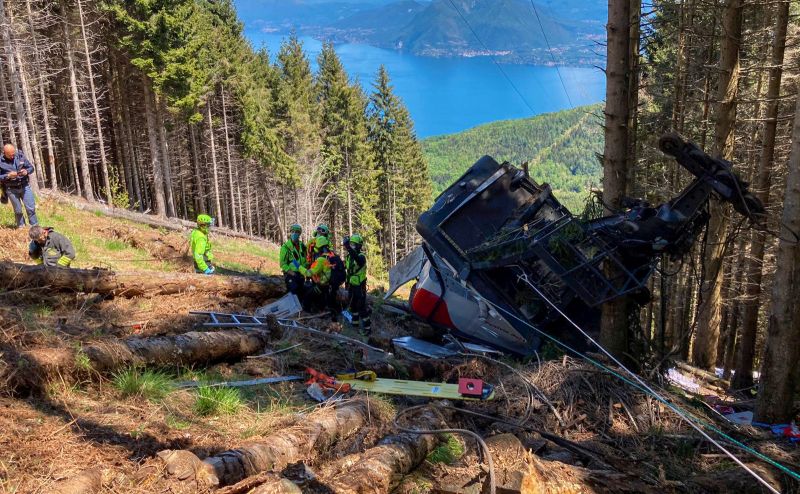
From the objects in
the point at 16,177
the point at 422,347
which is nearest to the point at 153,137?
the point at 16,177

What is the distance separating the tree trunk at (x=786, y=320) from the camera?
6285 millimetres

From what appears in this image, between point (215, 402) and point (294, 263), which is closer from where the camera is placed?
point (215, 402)

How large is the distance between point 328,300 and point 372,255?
3278 cm

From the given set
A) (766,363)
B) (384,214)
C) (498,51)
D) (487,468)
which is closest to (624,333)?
(766,363)

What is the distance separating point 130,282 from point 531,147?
128814 millimetres

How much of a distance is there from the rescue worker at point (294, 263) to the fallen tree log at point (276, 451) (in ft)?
18.1

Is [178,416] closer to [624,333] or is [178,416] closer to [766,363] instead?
[624,333]

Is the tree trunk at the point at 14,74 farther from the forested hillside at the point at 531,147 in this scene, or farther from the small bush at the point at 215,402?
the forested hillside at the point at 531,147

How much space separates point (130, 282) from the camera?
860cm

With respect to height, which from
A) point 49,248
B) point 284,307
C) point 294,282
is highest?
point 49,248

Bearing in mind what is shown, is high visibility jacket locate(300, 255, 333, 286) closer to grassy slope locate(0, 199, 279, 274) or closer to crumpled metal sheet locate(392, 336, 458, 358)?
crumpled metal sheet locate(392, 336, 458, 358)

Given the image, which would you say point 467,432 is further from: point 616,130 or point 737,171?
point 737,171

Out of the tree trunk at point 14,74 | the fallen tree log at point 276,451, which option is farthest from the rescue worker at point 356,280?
the tree trunk at point 14,74

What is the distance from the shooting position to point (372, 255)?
43812mm
